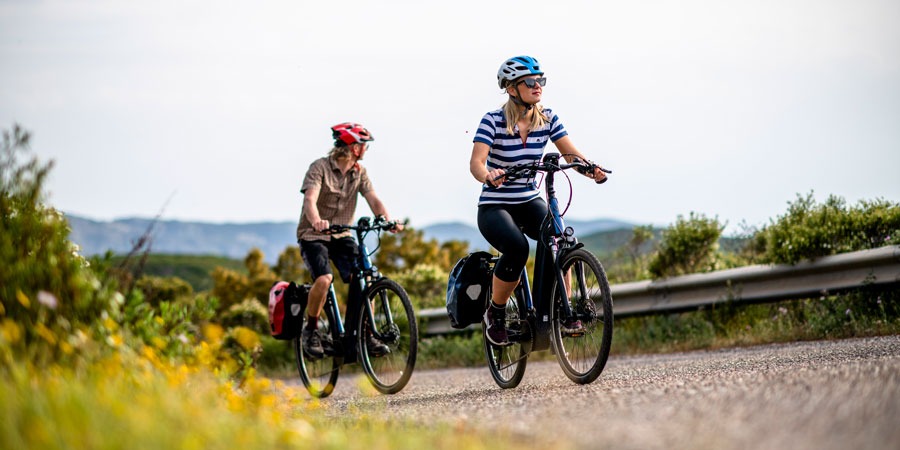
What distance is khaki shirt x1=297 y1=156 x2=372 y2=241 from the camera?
27.8 ft

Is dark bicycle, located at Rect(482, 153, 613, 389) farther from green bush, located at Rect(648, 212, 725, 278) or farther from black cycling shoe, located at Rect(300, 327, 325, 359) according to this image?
green bush, located at Rect(648, 212, 725, 278)

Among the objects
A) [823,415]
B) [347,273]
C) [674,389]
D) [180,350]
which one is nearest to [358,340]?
[347,273]

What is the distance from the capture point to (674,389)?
5000mm

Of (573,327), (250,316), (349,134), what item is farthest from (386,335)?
(250,316)

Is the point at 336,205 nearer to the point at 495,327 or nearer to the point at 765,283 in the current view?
the point at 495,327

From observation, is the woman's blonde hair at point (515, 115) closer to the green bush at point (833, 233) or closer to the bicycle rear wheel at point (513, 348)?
the bicycle rear wheel at point (513, 348)

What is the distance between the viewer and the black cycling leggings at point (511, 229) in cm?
677

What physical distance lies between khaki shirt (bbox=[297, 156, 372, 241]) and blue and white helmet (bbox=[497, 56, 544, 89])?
6.79ft

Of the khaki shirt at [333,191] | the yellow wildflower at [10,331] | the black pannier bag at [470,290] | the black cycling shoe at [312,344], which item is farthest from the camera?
the black cycling shoe at [312,344]

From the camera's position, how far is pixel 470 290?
7227mm

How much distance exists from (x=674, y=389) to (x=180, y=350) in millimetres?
2480

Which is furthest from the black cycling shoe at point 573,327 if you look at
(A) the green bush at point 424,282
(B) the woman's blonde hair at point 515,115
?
(A) the green bush at point 424,282

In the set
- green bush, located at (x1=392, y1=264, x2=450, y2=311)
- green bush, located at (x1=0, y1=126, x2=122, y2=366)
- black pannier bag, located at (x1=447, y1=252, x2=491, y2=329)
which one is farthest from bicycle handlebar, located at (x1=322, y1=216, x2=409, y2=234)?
green bush, located at (x1=392, y1=264, x2=450, y2=311)

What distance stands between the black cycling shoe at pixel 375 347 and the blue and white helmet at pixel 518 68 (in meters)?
2.39
